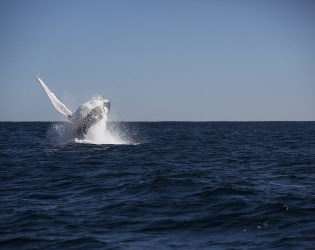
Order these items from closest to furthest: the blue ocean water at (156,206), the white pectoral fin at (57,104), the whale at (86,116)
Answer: the blue ocean water at (156,206), the whale at (86,116), the white pectoral fin at (57,104)

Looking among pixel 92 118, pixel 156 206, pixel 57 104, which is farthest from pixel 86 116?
pixel 156 206

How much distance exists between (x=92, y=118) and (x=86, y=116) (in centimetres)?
50

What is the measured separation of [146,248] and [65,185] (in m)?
6.12

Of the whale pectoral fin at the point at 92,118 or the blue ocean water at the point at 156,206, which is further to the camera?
the whale pectoral fin at the point at 92,118

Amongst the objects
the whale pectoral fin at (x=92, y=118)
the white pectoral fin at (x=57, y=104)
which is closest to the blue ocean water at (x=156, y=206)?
the whale pectoral fin at (x=92, y=118)

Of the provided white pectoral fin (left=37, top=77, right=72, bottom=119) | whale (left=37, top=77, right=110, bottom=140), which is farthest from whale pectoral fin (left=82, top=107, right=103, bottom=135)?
white pectoral fin (left=37, top=77, right=72, bottom=119)

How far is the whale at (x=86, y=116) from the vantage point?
76.6 ft

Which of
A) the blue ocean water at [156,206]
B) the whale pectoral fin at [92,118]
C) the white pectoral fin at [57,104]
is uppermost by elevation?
the white pectoral fin at [57,104]

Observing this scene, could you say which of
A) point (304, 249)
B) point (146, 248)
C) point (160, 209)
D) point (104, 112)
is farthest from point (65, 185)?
point (104, 112)

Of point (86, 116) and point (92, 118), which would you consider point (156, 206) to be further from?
point (92, 118)

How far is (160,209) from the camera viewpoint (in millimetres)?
9484

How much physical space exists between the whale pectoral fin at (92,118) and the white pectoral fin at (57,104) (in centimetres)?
130

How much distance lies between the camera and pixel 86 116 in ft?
76.9

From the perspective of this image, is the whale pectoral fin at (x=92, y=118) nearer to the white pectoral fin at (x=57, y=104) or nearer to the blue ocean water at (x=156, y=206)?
the white pectoral fin at (x=57, y=104)
